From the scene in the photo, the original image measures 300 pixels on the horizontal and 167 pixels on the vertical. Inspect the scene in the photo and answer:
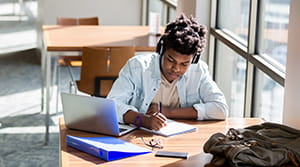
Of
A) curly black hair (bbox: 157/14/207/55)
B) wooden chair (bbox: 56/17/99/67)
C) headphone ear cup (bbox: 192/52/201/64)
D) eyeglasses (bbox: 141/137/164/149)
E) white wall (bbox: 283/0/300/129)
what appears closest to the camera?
eyeglasses (bbox: 141/137/164/149)

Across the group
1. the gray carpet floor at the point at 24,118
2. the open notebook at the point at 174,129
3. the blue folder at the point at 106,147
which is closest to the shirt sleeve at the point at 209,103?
the open notebook at the point at 174,129

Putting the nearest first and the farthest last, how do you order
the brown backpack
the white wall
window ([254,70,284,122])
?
the brown backpack, the white wall, window ([254,70,284,122])

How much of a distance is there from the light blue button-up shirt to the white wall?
328 mm

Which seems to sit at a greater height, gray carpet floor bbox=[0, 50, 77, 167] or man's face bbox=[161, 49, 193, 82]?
man's face bbox=[161, 49, 193, 82]

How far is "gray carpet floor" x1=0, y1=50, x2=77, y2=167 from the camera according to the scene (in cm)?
425

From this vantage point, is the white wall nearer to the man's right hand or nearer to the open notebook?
the open notebook

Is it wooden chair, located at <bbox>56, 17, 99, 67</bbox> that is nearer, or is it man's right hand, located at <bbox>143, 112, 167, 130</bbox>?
man's right hand, located at <bbox>143, 112, 167, 130</bbox>

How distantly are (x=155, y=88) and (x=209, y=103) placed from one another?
266 mm

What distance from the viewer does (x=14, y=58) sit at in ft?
24.5

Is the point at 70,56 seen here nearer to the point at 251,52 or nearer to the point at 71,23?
the point at 71,23

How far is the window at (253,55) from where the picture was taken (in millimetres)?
3146

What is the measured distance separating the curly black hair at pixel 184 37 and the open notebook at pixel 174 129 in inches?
13.0

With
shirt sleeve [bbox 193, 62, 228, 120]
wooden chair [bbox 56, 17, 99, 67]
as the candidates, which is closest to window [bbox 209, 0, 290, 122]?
shirt sleeve [bbox 193, 62, 228, 120]

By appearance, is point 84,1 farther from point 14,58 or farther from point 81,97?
point 81,97
